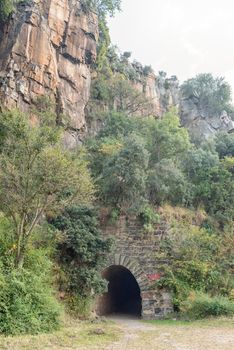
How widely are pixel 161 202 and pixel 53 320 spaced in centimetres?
989

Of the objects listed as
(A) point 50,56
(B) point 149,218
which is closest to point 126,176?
(B) point 149,218

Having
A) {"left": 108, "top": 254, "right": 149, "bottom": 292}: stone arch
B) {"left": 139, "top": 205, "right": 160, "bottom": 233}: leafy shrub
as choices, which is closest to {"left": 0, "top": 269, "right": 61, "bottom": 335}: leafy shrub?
{"left": 108, "top": 254, "right": 149, "bottom": 292}: stone arch

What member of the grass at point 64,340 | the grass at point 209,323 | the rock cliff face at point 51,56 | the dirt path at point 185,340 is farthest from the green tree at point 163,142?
the grass at point 64,340

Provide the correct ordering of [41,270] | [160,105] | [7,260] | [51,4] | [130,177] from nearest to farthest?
[7,260] → [41,270] → [130,177] → [51,4] → [160,105]

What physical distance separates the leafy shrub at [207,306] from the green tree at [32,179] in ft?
20.7

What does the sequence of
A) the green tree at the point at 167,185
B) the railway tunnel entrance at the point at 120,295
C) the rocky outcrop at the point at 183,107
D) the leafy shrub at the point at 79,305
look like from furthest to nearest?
1. the rocky outcrop at the point at 183,107
2. the railway tunnel entrance at the point at 120,295
3. the green tree at the point at 167,185
4. the leafy shrub at the point at 79,305

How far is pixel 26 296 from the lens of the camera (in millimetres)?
10047

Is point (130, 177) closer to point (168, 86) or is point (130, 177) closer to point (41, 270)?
point (41, 270)

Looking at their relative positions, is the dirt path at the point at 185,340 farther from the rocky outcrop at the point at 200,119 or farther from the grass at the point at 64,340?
the rocky outcrop at the point at 200,119

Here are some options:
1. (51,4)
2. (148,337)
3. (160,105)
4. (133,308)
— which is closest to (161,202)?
(133,308)

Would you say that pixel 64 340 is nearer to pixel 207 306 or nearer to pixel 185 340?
pixel 185 340

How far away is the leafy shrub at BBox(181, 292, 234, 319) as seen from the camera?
44.7ft

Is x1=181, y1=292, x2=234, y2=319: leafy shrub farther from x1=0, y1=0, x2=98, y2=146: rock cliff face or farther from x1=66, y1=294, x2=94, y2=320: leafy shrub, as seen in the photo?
x1=0, y1=0, x2=98, y2=146: rock cliff face

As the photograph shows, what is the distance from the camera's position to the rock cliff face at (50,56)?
19641 mm
